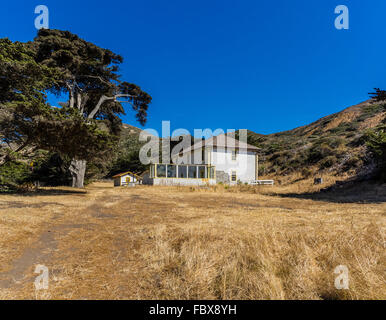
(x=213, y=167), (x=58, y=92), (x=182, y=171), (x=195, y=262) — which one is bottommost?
(x=195, y=262)

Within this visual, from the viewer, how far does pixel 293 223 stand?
199 inches

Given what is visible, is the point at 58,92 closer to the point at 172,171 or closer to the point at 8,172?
the point at 8,172

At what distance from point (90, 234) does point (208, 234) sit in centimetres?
259

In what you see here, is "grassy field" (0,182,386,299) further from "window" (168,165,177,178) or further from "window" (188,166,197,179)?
"window" (188,166,197,179)

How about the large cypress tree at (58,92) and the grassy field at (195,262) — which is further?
the large cypress tree at (58,92)

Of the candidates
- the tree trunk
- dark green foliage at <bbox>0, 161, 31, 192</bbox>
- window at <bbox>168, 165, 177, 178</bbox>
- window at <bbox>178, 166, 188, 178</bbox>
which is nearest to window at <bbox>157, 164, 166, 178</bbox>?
window at <bbox>168, 165, 177, 178</bbox>

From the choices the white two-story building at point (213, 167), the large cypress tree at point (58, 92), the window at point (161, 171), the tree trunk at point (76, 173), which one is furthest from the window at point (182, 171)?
the tree trunk at point (76, 173)

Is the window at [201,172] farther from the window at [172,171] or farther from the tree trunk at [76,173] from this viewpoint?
the tree trunk at [76,173]

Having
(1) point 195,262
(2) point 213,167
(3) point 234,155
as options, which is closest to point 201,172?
(2) point 213,167

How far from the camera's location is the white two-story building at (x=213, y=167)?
87.2 feet

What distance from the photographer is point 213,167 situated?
2841 cm

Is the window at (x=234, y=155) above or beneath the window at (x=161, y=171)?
above

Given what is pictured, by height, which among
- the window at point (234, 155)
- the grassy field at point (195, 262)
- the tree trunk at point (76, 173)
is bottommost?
the grassy field at point (195, 262)
